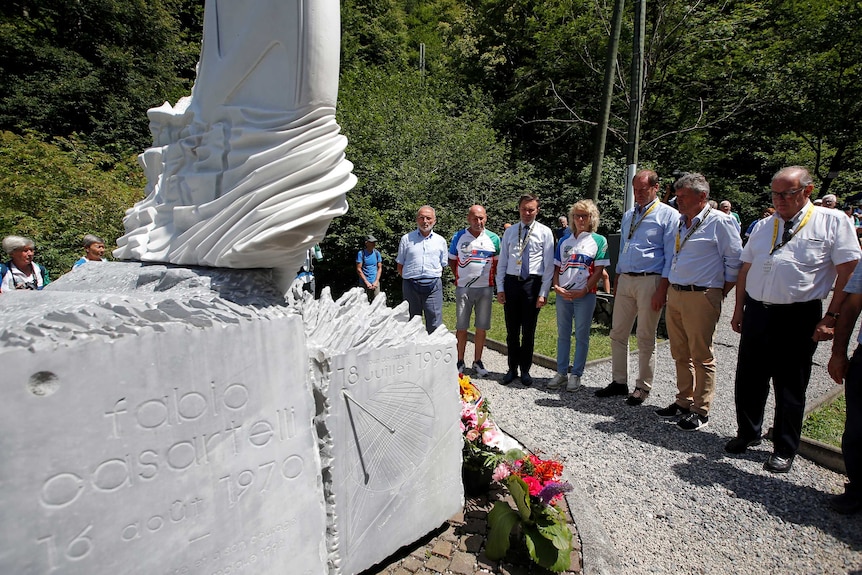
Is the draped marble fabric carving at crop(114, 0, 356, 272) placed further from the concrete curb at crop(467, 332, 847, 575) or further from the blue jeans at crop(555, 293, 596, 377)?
the blue jeans at crop(555, 293, 596, 377)

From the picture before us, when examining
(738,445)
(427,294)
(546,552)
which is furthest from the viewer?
(427,294)

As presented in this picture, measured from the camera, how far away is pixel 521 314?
4.97 metres

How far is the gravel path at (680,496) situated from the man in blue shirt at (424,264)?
144 centimetres

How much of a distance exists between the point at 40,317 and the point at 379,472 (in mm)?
1501

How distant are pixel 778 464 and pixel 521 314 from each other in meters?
2.48

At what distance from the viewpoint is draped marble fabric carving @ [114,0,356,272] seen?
75.2 inches

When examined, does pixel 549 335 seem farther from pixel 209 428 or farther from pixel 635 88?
pixel 209 428

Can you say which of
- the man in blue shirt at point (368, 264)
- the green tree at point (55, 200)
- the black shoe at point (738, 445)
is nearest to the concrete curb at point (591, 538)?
the black shoe at point (738, 445)

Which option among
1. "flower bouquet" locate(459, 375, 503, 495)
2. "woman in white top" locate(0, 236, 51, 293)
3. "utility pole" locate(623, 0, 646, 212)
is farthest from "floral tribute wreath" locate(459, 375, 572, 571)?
"utility pole" locate(623, 0, 646, 212)

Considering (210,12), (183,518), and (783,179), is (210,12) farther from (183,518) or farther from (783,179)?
(783,179)

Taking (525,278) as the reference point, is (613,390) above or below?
below

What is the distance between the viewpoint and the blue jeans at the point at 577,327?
466cm

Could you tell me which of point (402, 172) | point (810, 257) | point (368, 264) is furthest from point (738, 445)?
point (402, 172)

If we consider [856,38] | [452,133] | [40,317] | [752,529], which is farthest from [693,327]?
[856,38]
